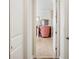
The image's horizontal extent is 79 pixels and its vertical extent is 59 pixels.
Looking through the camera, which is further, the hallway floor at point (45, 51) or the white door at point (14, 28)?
the hallway floor at point (45, 51)

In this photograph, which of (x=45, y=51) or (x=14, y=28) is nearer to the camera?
(x=14, y=28)

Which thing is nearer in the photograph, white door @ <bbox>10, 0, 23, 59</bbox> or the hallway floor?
white door @ <bbox>10, 0, 23, 59</bbox>

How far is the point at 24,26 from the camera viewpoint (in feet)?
11.7

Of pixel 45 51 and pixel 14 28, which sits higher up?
pixel 14 28

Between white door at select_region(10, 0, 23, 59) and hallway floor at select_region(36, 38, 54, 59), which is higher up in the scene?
white door at select_region(10, 0, 23, 59)

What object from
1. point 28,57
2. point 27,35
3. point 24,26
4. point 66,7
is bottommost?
point 28,57

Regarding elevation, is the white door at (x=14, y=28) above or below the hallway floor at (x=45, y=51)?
above
